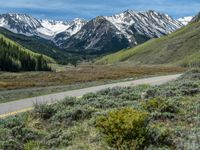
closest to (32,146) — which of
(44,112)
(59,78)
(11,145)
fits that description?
(11,145)

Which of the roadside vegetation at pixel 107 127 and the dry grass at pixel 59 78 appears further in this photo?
the dry grass at pixel 59 78

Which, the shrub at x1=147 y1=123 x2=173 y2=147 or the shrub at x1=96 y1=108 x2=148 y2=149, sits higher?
the shrub at x1=96 y1=108 x2=148 y2=149

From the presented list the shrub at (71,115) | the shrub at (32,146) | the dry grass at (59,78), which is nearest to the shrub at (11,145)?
the shrub at (32,146)

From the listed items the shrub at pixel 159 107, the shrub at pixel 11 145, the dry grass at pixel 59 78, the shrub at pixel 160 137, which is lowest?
the dry grass at pixel 59 78

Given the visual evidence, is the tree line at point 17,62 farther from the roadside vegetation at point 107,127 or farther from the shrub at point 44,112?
the shrub at point 44,112

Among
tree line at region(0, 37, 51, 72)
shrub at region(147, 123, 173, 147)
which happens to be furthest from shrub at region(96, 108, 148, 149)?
tree line at region(0, 37, 51, 72)

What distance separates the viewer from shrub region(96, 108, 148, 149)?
10320 millimetres

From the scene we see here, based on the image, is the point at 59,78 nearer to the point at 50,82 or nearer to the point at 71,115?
the point at 50,82

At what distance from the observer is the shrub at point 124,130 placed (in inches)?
406

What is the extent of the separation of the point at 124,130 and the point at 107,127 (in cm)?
50

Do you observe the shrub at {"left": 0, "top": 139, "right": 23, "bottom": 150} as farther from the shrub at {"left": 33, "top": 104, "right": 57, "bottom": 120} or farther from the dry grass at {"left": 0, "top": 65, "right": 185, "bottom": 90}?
the dry grass at {"left": 0, "top": 65, "right": 185, "bottom": 90}

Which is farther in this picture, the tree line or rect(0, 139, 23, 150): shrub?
the tree line

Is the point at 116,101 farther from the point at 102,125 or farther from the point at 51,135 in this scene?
the point at 102,125

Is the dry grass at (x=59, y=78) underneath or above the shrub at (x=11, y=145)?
underneath
